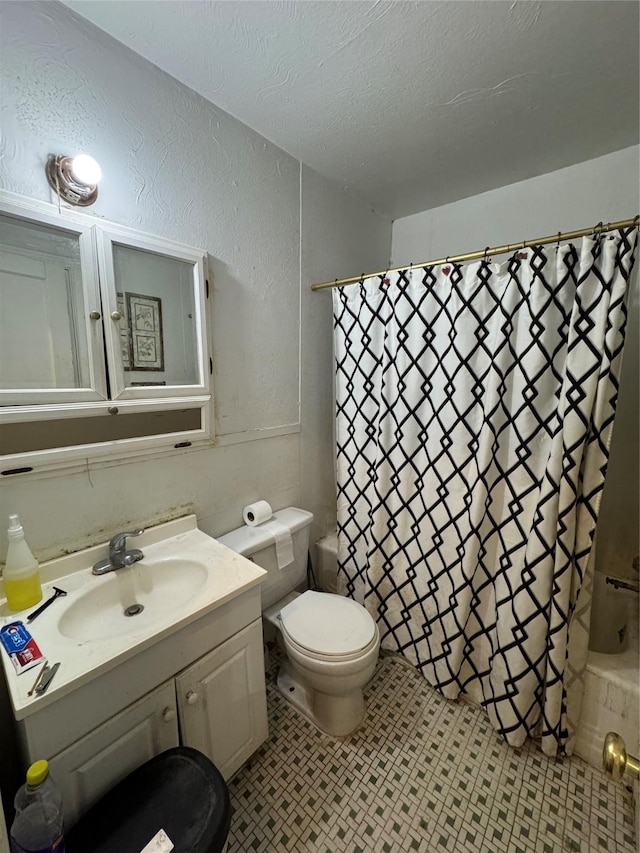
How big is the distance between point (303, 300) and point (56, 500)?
1.29 m

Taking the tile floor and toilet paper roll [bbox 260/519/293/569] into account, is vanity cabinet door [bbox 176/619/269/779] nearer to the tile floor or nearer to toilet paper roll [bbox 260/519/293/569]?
the tile floor

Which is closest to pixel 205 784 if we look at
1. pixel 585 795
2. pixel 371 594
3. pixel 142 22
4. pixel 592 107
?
pixel 371 594

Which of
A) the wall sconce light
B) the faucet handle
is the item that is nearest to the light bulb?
the wall sconce light

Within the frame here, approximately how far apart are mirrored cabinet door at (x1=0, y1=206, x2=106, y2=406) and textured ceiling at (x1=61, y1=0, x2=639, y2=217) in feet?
2.06

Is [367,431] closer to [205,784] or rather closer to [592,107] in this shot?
[205,784]

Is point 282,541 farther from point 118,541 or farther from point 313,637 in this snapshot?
point 118,541

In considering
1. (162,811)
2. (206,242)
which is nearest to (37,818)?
(162,811)

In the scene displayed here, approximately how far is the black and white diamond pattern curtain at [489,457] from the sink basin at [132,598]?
886 millimetres

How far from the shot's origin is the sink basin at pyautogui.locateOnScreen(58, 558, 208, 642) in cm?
98

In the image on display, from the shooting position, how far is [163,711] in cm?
93

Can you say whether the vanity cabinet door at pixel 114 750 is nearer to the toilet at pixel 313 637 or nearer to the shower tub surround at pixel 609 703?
the toilet at pixel 313 637

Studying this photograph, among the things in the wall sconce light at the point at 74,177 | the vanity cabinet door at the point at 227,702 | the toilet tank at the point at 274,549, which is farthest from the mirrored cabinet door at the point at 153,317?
the vanity cabinet door at the point at 227,702

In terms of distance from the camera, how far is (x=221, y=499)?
1.48 m

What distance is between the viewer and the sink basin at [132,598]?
98 cm
